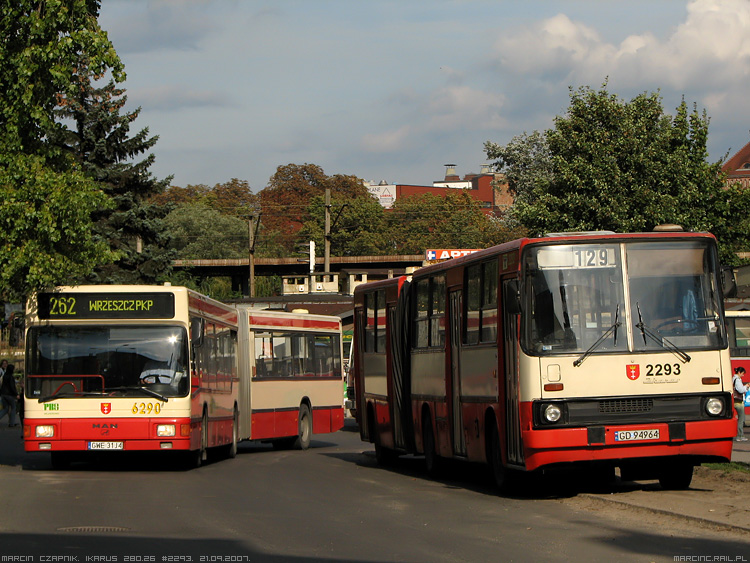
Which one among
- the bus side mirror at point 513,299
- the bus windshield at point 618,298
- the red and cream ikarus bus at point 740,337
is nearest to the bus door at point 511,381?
the bus side mirror at point 513,299

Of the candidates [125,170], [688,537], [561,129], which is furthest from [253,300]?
[688,537]

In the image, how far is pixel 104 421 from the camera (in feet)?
59.0

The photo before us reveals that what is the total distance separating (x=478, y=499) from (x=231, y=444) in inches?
408

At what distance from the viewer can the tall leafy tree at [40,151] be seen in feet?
62.2

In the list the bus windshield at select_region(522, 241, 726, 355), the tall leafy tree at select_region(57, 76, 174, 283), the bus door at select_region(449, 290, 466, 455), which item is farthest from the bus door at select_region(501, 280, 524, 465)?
the tall leafy tree at select_region(57, 76, 174, 283)

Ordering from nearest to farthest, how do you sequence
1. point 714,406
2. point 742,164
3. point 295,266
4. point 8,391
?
point 714,406, point 8,391, point 295,266, point 742,164

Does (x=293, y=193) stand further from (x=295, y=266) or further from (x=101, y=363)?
(x=101, y=363)

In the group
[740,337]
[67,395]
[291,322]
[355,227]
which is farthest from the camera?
[355,227]

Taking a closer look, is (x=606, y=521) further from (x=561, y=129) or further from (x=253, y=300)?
(x=253, y=300)

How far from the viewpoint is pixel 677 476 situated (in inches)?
554

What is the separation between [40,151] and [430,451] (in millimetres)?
8582

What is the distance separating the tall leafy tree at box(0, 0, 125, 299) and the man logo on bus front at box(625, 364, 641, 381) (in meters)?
9.86

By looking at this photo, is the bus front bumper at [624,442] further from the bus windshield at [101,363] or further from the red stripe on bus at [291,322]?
the red stripe on bus at [291,322]

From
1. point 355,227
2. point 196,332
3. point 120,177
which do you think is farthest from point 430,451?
point 355,227
